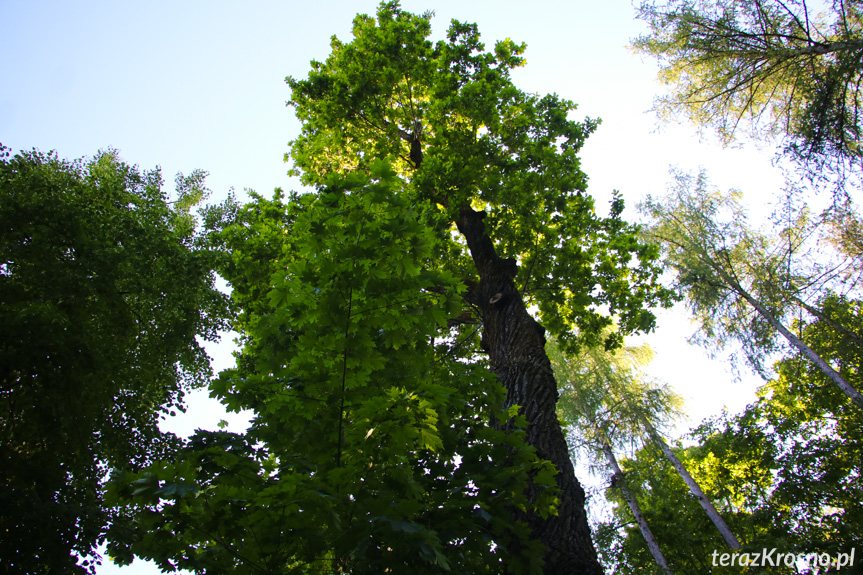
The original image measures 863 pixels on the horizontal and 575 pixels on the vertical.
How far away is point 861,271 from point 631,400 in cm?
715

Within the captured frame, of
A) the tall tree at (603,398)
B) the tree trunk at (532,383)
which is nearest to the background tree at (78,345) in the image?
the tree trunk at (532,383)

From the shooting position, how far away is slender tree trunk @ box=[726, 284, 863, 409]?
9.04 meters

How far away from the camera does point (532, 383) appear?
15.2ft

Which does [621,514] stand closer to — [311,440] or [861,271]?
[861,271]

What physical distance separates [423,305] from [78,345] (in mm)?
5236

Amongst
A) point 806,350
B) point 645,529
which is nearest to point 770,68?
point 806,350

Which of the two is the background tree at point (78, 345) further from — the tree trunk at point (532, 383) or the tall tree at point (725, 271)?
the tall tree at point (725, 271)

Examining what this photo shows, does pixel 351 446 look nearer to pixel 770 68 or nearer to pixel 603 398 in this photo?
pixel 770 68

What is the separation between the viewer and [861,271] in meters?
7.50

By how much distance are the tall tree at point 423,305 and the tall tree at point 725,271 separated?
18.7 feet

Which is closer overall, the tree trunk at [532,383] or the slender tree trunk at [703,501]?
the tree trunk at [532,383]

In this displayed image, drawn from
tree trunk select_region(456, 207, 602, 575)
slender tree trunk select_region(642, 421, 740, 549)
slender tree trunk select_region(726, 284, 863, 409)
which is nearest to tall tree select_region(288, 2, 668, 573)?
tree trunk select_region(456, 207, 602, 575)

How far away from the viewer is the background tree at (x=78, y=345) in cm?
473

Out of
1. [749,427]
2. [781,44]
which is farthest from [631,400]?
[781,44]
